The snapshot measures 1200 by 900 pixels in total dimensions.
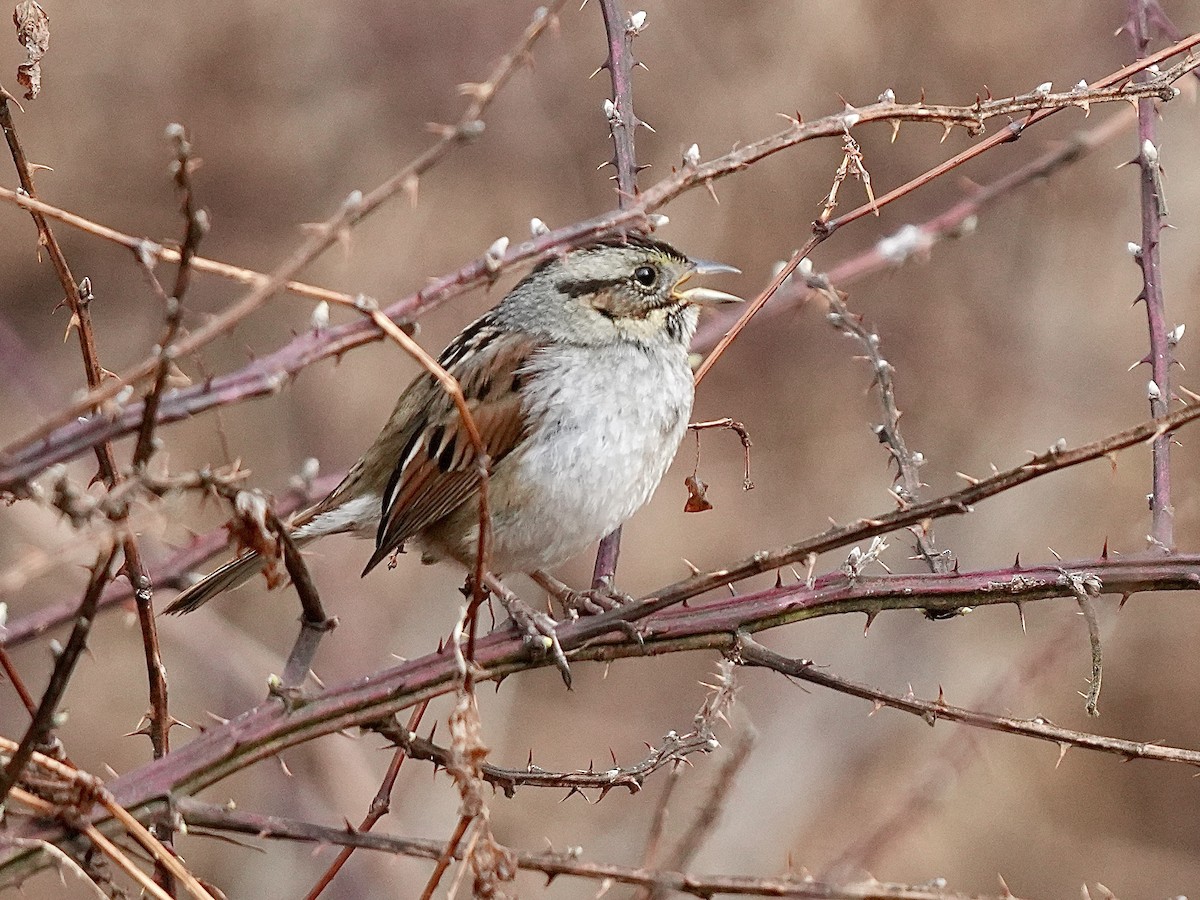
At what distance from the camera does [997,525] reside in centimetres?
687

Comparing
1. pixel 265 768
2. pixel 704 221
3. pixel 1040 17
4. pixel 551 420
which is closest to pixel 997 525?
pixel 704 221

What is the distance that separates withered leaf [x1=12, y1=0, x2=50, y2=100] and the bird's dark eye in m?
1.77

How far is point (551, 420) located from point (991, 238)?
14.5ft

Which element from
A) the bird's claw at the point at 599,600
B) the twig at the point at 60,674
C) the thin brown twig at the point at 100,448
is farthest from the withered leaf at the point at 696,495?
the twig at the point at 60,674

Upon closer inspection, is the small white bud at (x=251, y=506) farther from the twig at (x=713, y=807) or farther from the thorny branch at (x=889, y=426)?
the thorny branch at (x=889, y=426)

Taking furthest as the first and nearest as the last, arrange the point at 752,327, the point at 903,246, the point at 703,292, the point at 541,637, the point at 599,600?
the point at 752,327
the point at 703,292
the point at 599,600
the point at 541,637
the point at 903,246

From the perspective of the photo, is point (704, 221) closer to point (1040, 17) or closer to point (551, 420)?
point (1040, 17)

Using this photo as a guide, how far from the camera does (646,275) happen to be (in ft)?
11.9

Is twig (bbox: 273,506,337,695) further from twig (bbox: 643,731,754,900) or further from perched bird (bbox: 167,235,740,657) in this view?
perched bird (bbox: 167,235,740,657)

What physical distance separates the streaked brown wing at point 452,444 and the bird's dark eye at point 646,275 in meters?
0.32

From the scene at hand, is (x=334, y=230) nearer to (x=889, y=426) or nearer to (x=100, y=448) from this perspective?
(x=100, y=448)

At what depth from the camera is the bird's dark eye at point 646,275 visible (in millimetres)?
3613

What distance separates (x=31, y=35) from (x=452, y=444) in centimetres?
164

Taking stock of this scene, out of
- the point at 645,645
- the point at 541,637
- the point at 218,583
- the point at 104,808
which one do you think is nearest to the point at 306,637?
the point at 104,808
